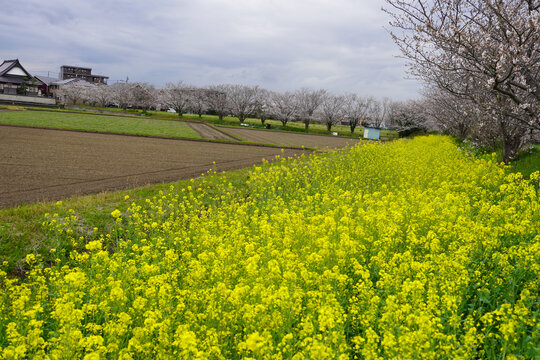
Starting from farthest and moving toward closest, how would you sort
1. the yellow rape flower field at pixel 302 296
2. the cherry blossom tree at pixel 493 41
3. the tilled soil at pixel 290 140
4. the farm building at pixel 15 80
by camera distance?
the farm building at pixel 15 80 < the tilled soil at pixel 290 140 < the cherry blossom tree at pixel 493 41 < the yellow rape flower field at pixel 302 296

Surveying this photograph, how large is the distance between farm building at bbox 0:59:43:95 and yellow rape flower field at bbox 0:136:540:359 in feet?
317

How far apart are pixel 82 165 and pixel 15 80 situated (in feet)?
298

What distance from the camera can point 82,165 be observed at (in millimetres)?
17344

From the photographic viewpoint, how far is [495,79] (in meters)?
9.16

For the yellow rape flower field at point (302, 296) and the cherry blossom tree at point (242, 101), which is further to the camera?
the cherry blossom tree at point (242, 101)

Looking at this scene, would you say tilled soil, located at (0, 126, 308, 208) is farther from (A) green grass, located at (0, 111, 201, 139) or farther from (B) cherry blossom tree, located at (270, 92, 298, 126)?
(B) cherry blossom tree, located at (270, 92, 298, 126)

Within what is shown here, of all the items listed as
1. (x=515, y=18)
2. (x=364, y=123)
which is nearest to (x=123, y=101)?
(x=364, y=123)

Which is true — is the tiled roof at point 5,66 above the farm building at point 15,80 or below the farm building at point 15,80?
above

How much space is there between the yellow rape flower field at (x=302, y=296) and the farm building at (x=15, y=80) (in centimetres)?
9657

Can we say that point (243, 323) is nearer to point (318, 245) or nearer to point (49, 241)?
point (318, 245)

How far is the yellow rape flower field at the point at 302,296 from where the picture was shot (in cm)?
338

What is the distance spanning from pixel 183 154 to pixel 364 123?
93.1m

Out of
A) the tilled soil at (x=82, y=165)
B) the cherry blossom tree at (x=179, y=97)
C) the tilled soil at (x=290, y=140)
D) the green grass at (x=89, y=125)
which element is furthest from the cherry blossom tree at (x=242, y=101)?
the tilled soil at (x=82, y=165)

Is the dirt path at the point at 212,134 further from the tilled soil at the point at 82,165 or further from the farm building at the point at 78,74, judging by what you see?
the farm building at the point at 78,74
